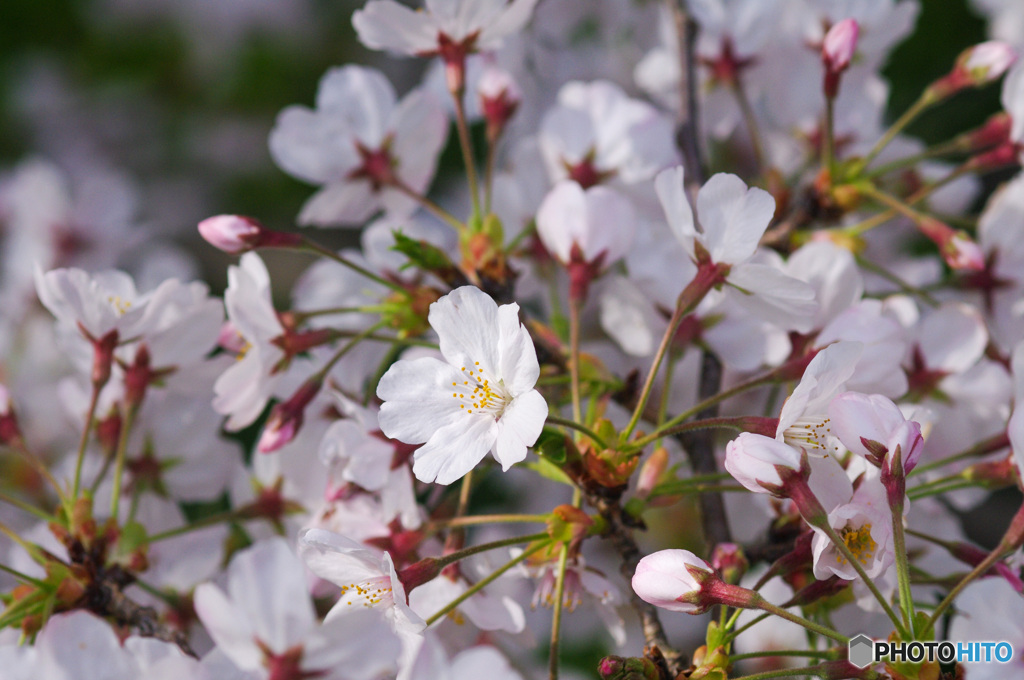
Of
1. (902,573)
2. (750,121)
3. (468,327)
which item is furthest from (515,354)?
(750,121)

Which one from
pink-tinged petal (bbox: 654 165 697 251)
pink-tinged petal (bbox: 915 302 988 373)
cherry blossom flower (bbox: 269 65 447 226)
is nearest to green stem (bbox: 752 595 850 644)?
pink-tinged petal (bbox: 654 165 697 251)

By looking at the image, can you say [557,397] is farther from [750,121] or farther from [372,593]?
[750,121]

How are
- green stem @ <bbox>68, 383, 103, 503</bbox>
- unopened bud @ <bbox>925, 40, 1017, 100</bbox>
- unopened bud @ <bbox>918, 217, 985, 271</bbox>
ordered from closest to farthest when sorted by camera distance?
green stem @ <bbox>68, 383, 103, 503</bbox> → unopened bud @ <bbox>918, 217, 985, 271</bbox> → unopened bud @ <bbox>925, 40, 1017, 100</bbox>

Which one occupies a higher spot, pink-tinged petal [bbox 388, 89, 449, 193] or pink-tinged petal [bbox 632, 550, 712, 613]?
pink-tinged petal [bbox 388, 89, 449, 193]

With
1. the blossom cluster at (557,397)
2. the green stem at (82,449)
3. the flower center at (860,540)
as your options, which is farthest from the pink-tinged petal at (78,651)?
the flower center at (860,540)

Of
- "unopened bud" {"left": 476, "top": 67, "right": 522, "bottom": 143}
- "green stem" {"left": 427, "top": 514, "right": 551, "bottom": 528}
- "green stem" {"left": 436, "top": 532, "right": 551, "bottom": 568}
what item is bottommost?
"green stem" {"left": 436, "top": 532, "right": 551, "bottom": 568}

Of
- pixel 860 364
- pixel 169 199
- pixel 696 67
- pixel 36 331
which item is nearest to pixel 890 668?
pixel 860 364

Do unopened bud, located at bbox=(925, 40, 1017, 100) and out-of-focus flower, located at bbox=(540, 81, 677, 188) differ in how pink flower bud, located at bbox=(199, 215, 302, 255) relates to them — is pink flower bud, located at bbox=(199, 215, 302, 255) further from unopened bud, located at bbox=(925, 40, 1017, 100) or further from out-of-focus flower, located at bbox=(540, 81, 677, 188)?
unopened bud, located at bbox=(925, 40, 1017, 100)
